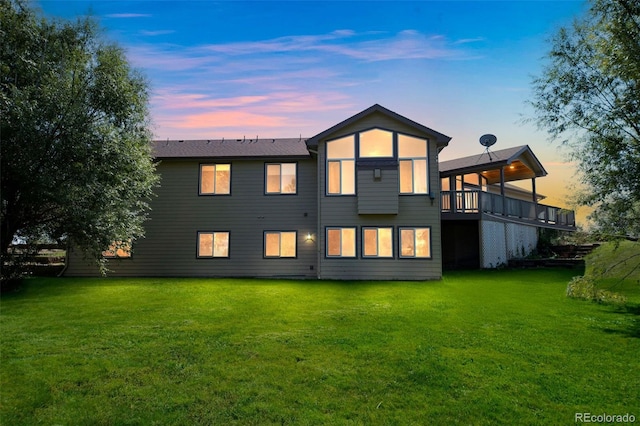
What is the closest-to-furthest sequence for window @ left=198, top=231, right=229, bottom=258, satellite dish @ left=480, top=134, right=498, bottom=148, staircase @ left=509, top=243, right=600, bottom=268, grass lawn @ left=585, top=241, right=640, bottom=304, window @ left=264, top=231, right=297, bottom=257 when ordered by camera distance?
1. grass lawn @ left=585, top=241, right=640, bottom=304
2. window @ left=264, top=231, right=297, bottom=257
3. window @ left=198, top=231, right=229, bottom=258
4. staircase @ left=509, top=243, right=600, bottom=268
5. satellite dish @ left=480, top=134, right=498, bottom=148

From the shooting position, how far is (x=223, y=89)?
55.1ft

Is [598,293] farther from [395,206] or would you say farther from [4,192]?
[4,192]

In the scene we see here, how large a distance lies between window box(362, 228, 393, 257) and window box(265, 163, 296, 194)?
3452 mm

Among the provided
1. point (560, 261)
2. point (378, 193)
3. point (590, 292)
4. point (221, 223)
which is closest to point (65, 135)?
point (221, 223)

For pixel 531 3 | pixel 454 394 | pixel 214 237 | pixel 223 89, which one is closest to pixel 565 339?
pixel 454 394

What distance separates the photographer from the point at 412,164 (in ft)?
45.0

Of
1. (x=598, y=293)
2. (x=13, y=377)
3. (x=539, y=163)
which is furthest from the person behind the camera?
(x=539, y=163)

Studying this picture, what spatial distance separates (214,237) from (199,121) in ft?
Answer: 26.3

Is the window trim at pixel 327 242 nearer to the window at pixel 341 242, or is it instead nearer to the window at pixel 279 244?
the window at pixel 341 242

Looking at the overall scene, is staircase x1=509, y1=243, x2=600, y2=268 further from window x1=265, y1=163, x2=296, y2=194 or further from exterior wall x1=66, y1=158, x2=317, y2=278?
window x1=265, y1=163, x2=296, y2=194

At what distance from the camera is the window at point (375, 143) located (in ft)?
45.2

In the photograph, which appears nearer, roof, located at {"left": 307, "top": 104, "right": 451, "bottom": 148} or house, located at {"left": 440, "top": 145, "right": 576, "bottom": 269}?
roof, located at {"left": 307, "top": 104, "right": 451, "bottom": 148}

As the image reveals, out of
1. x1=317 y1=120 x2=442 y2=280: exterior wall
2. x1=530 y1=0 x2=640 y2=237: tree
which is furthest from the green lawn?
x1=317 y1=120 x2=442 y2=280: exterior wall

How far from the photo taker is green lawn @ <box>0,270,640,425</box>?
396 centimetres
